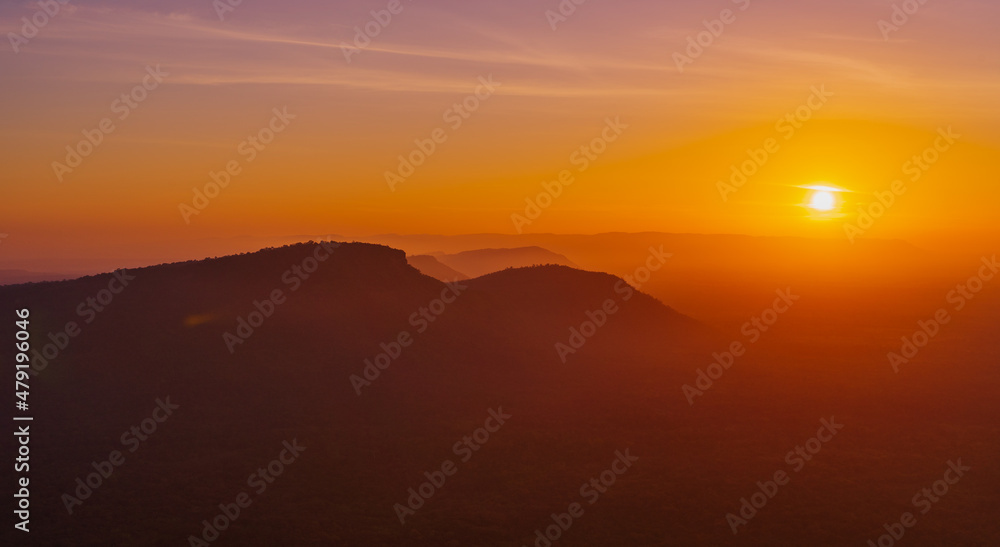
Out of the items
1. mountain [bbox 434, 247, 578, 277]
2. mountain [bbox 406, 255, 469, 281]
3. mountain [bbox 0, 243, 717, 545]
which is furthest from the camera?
mountain [bbox 434, 247, 578, 277]

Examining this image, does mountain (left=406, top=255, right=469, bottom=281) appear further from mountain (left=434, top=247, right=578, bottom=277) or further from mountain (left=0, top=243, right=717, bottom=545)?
mountain (left=0, top=243, right=717, bottom=545)

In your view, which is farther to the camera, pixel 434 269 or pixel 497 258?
pixel 497 258

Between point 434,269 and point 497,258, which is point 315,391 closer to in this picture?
point 434,269

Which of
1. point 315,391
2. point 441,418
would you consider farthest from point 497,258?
point 441,418

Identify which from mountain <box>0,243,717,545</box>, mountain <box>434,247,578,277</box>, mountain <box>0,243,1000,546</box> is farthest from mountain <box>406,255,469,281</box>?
mountain <box>0,243,1000,546</box>

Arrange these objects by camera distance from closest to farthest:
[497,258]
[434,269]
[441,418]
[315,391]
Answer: [441,418]
[315,391]
[434,269]
[497,258]

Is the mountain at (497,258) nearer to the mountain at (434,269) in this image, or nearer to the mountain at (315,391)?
the mountain at (434,269)

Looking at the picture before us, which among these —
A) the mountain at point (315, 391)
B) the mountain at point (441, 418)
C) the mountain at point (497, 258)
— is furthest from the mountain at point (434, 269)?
the mountain at point (441, 418)

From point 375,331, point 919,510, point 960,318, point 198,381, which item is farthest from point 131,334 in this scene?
point 960,318

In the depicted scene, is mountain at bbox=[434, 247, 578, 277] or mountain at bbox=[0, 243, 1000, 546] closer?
mountain at bbox=[0, 243, 1000, 546]

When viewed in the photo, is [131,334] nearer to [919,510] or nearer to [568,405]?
[568,405]

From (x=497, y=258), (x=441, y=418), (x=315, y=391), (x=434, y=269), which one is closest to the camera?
(x=441, y=418)
